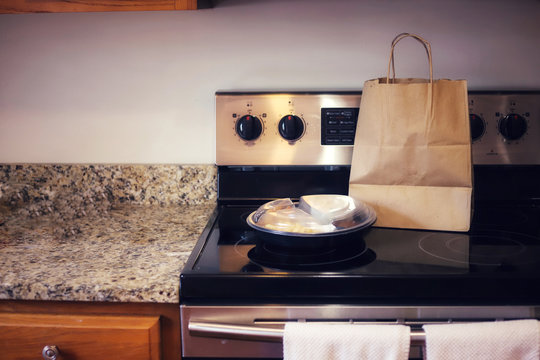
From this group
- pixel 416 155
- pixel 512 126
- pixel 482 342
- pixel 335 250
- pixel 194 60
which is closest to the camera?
pixel 482 342

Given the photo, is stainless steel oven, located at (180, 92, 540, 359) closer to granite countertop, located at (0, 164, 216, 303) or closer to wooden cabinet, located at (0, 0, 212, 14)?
granite countertop, located at (0, 164, 216, 303)

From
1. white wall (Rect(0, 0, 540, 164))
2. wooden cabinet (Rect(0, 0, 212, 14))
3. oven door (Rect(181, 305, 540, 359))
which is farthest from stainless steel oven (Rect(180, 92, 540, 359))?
wooden cabinet (Rect(0, 0, 212, 14))

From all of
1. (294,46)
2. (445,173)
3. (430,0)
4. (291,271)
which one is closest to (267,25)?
(294,46)

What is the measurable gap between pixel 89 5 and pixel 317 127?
59cm

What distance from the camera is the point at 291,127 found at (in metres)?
1.10

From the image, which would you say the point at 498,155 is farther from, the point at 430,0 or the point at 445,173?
the point at 430,0

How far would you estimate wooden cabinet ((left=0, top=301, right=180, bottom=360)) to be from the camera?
28.3 inches

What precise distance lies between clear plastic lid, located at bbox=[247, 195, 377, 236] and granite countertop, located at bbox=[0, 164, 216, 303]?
166 millimetres

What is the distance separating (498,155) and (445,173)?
0.30 m

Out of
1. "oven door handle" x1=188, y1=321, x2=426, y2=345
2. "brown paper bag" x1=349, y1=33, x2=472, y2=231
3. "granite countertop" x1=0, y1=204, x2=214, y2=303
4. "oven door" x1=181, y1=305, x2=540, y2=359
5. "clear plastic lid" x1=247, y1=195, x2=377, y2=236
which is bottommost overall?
"oven door handle" x1=188, y1=321, x2=426, y2=345

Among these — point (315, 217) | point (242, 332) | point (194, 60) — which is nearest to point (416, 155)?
point (315, 217)

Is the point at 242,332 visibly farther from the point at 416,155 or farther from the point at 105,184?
the point at 105,184

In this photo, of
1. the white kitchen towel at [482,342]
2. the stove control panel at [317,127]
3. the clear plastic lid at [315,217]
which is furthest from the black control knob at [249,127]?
the white kitchen towel at [482,342]

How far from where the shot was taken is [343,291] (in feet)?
2.30
